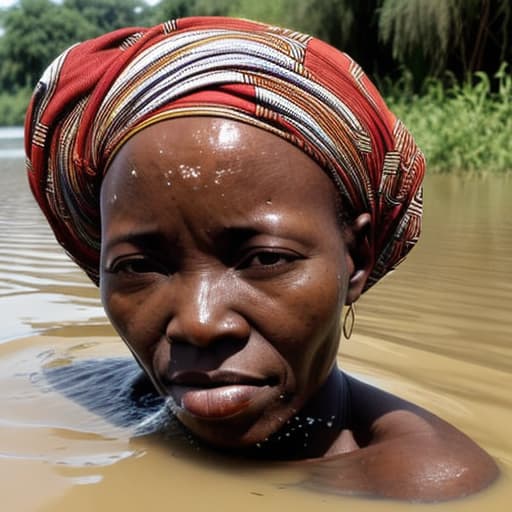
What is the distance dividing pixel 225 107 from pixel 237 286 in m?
0.36

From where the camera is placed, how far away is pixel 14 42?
55812mm

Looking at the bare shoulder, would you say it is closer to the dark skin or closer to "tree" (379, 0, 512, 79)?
the dark skin

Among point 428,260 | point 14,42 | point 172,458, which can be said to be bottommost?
point 14,42

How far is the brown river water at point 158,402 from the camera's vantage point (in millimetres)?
1672

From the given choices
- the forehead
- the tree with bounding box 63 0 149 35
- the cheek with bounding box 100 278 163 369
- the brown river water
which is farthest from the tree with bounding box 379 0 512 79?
the tree with bounding box 63 0 149 35

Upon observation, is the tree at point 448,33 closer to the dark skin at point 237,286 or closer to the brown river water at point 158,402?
the brown river water at point 158,402

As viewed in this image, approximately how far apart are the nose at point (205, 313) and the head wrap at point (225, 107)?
33 centimetres

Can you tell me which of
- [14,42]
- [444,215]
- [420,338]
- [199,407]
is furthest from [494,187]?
[14,42]

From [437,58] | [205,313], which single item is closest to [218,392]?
[205,313]

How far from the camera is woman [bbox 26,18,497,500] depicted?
5.24ft

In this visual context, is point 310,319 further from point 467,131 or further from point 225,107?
point 467,131

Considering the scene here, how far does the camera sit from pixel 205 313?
1.56m

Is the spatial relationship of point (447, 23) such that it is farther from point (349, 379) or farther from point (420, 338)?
point (349, 379)

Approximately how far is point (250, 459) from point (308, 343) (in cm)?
32
